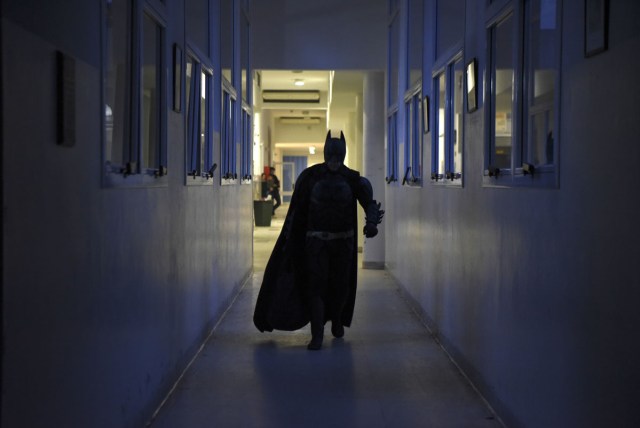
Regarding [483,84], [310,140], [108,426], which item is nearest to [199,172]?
[483,84]

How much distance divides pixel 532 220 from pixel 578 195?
632mm

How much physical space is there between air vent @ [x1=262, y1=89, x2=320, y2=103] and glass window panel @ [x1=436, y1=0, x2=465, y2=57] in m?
14.9

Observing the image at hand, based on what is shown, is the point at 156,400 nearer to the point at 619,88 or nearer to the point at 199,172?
the point at 199,172

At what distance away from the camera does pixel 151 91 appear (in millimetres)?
4645

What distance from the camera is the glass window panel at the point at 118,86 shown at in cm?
373

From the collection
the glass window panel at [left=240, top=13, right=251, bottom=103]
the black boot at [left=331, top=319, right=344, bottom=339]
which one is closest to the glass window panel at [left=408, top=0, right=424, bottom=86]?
the glass window panel at [left=240, top=13, right=251, bottom=103]

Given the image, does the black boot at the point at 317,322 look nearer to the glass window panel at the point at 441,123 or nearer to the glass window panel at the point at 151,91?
the glass window panel at the point at 441,123

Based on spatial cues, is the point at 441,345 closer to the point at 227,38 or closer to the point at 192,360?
the point at 192,360

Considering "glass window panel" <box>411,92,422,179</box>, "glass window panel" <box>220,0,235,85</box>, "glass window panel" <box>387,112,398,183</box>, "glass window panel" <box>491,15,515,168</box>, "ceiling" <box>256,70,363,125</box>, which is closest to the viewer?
"glass window panel" <box>491,15,515,168</box>

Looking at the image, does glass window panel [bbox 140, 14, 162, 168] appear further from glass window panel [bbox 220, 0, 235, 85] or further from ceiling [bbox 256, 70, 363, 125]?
ceiling [bbox 256, 70, 363, 125]

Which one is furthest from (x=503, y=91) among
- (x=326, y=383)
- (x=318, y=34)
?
(x=318, y=34)

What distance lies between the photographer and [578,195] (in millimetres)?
2967

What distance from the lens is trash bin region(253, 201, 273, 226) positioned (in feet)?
67.0

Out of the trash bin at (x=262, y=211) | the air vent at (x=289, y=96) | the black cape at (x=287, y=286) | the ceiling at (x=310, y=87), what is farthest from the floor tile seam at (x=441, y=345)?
the air vent at (x=289, y=96)
